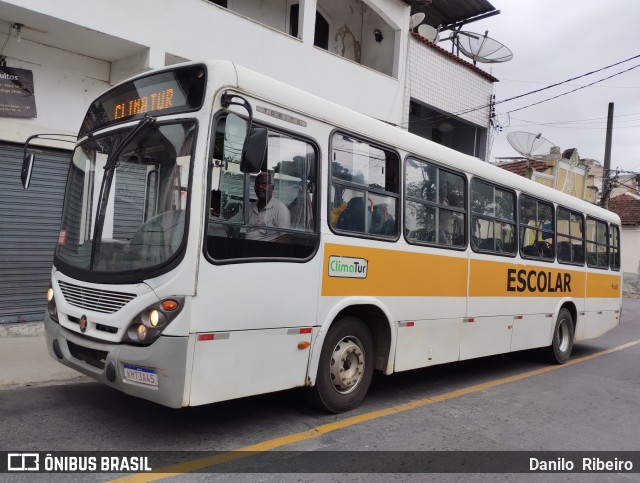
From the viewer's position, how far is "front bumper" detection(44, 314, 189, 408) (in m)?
3.70

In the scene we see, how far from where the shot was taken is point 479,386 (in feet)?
22.8

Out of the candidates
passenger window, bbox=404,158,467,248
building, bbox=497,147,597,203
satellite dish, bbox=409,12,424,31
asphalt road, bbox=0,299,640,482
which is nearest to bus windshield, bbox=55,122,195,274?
asphalt road, bbox=0,299,640,482

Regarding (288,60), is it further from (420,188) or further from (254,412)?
(254,412)

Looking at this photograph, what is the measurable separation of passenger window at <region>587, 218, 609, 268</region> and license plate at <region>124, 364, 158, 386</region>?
8.61 m

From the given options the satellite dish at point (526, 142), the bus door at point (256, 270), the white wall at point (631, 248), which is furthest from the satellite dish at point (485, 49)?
the white wall at point (631, 248)

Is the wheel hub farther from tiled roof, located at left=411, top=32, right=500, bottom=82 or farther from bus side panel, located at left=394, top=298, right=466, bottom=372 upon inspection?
tiled roof, located at left=411, top=32, right=500, bottom=82

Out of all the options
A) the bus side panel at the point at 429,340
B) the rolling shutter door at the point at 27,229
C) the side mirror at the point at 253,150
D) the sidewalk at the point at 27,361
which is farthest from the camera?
the rolling shutter door at the point at 27,229

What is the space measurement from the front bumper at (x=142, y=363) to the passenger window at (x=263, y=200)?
76 cm

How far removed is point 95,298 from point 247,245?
4.14ft

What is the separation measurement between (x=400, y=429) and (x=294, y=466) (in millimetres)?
1366

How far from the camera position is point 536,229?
8.18 metres

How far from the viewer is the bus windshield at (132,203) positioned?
3.94 meters

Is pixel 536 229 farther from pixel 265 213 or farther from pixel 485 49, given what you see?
pixel 485 49

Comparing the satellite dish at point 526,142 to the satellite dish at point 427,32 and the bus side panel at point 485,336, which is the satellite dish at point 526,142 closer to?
the satellite dish at point 427,32
